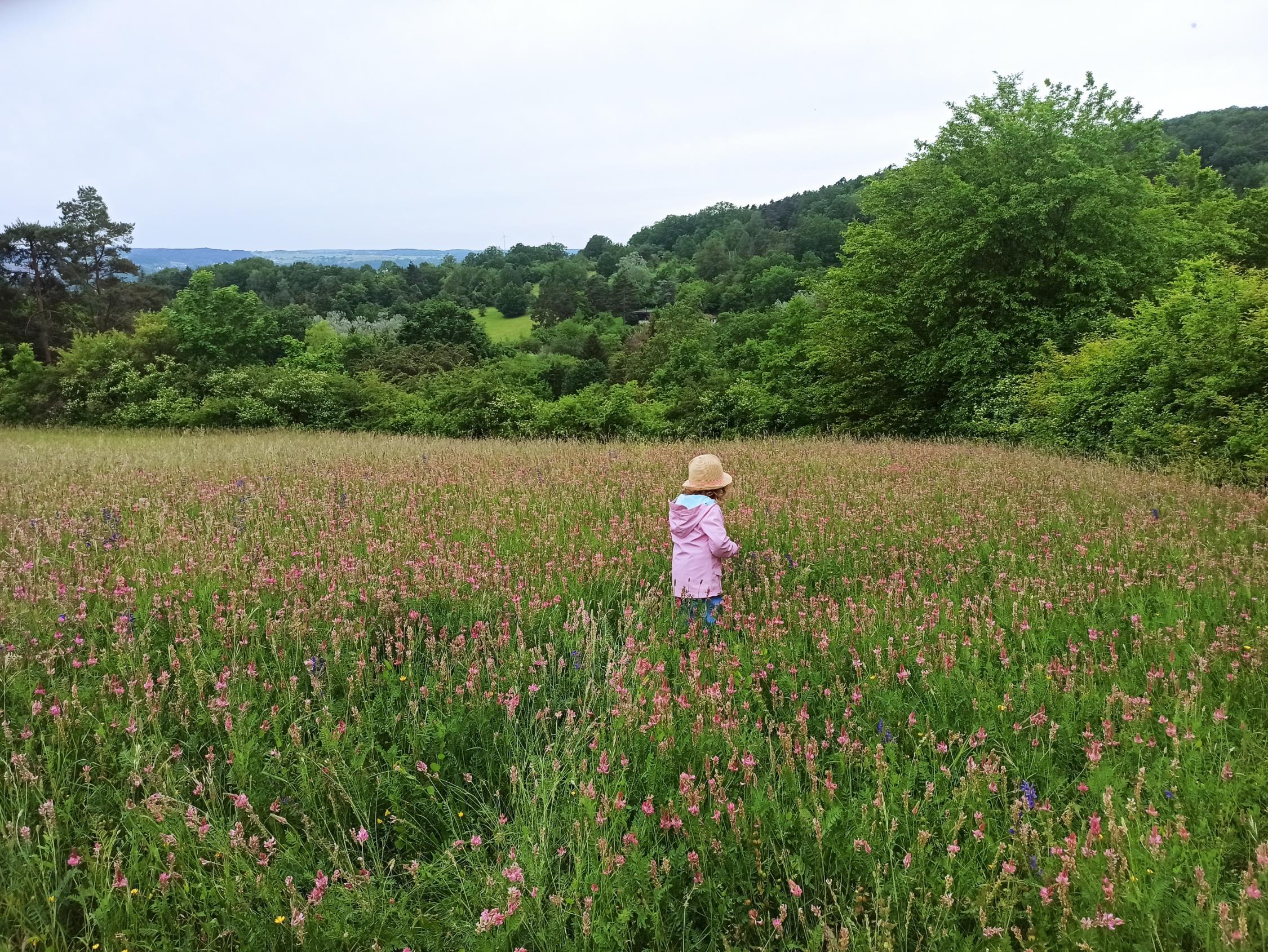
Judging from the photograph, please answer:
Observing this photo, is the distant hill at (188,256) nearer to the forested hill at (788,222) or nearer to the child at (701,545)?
the forested hill at (788,222)

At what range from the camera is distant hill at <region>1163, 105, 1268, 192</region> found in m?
43.9

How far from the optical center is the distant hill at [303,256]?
93.1 metres

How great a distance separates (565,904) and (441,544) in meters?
3.19

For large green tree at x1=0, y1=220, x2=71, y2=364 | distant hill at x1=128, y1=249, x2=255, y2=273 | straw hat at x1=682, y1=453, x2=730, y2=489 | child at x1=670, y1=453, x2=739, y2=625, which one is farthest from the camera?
distant hill at x1=128, y1=249, x2=255, y2=273

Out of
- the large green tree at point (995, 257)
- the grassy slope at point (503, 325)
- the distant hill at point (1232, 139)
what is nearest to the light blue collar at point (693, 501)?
the large green tree at point (995, 257)

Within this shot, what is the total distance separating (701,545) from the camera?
430 centimetres

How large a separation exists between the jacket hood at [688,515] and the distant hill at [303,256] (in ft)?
304

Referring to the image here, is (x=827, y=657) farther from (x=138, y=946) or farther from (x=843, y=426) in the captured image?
(x=843, y=426)

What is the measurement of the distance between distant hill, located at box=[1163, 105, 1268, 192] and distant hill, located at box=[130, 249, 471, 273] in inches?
3471

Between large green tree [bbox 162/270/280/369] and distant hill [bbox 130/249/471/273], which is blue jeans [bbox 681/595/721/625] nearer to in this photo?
large green tree [bbox 162/270/280/369]

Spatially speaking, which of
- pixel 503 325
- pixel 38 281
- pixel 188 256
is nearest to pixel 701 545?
pixel 38 281

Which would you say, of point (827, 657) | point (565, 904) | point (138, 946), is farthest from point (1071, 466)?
point (138, 946)

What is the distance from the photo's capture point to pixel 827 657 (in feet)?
11.7

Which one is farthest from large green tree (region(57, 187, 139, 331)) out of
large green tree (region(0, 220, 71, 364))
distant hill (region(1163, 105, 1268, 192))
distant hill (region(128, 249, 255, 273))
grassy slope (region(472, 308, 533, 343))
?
distant hill (region(1163, 105, 1268, 192))
